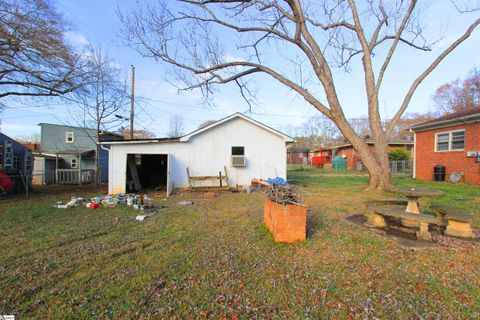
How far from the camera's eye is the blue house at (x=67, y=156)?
16.8m

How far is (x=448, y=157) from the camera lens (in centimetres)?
1196

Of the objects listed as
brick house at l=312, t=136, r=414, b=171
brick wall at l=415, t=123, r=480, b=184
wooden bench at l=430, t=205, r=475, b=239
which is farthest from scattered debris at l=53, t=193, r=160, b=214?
brick house at l=312, t=136, r=414, b=171

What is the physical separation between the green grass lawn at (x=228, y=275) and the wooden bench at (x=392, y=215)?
0.37m

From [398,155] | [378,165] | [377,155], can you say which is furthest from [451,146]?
[398,155]

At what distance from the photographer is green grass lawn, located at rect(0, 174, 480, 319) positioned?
2.18m

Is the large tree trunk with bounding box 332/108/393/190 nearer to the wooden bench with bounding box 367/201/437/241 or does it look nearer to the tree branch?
the tree branch

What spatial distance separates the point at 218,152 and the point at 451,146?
1270 centimetres

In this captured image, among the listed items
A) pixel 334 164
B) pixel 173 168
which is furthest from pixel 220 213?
pixel 334 164

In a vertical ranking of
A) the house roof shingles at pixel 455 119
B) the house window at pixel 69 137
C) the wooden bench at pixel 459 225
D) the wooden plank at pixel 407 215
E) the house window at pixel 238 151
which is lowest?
the wooden bench at pixel 459 225

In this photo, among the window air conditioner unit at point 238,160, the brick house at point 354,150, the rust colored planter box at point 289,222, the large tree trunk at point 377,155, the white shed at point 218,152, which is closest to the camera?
the rust colored planter box at point 289,222

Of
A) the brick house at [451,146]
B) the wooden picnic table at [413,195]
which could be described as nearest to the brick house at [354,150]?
Answer: the brick house at [451,146]

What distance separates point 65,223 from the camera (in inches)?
211

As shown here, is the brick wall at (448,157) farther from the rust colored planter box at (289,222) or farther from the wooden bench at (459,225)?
the rust colored planter box at (289,222)

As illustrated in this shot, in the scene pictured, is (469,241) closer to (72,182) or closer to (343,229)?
(343,229)
